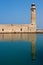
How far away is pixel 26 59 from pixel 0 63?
891 mm

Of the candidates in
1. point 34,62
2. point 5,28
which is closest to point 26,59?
point 34,62

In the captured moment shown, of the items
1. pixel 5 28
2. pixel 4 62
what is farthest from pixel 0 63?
pixel 5 28

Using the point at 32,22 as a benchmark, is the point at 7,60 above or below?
below

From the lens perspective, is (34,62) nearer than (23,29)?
Yes

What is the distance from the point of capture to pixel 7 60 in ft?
16.6

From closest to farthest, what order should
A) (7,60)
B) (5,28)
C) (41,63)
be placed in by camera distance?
(41,63) → (7,60) → (5,28)

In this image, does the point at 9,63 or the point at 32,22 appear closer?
the point at 9,63

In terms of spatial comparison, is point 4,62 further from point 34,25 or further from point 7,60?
point 34,25

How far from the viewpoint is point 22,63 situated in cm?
477

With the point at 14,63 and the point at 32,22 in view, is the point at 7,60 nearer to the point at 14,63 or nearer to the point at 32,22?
the point at 14,63

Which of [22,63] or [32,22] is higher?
[32,22]

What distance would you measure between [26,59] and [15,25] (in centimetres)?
1490

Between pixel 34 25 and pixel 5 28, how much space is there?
3.50m

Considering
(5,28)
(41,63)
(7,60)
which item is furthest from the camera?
(5,28)
